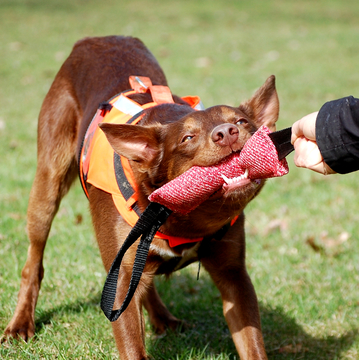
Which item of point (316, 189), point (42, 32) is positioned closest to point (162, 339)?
point (316, 189)

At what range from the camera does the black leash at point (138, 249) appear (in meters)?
2.59

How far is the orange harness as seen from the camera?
294 cm

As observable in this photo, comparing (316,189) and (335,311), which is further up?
(335,311)

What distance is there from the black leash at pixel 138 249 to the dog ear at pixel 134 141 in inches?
12.1

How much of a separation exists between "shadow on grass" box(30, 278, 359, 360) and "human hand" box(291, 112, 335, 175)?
1458 millimetres

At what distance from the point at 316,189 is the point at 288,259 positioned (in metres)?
1.68

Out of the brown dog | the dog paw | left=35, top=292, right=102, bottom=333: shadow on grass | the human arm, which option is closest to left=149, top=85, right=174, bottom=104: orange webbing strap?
the brown dog

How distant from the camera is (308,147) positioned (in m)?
2.38

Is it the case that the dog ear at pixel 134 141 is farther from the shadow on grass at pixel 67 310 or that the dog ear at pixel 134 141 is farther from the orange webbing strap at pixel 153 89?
the shadow on grass at pixel 67 310

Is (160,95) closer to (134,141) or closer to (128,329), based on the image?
(134,141)

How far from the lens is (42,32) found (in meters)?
15.7

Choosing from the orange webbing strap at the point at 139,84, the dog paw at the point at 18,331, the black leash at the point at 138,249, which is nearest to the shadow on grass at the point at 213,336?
the dog paw at the point at 18,331

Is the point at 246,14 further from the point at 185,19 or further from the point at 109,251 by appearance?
the point at 109,251

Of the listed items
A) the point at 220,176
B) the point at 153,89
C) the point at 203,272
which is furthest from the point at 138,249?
the point at 203,272
